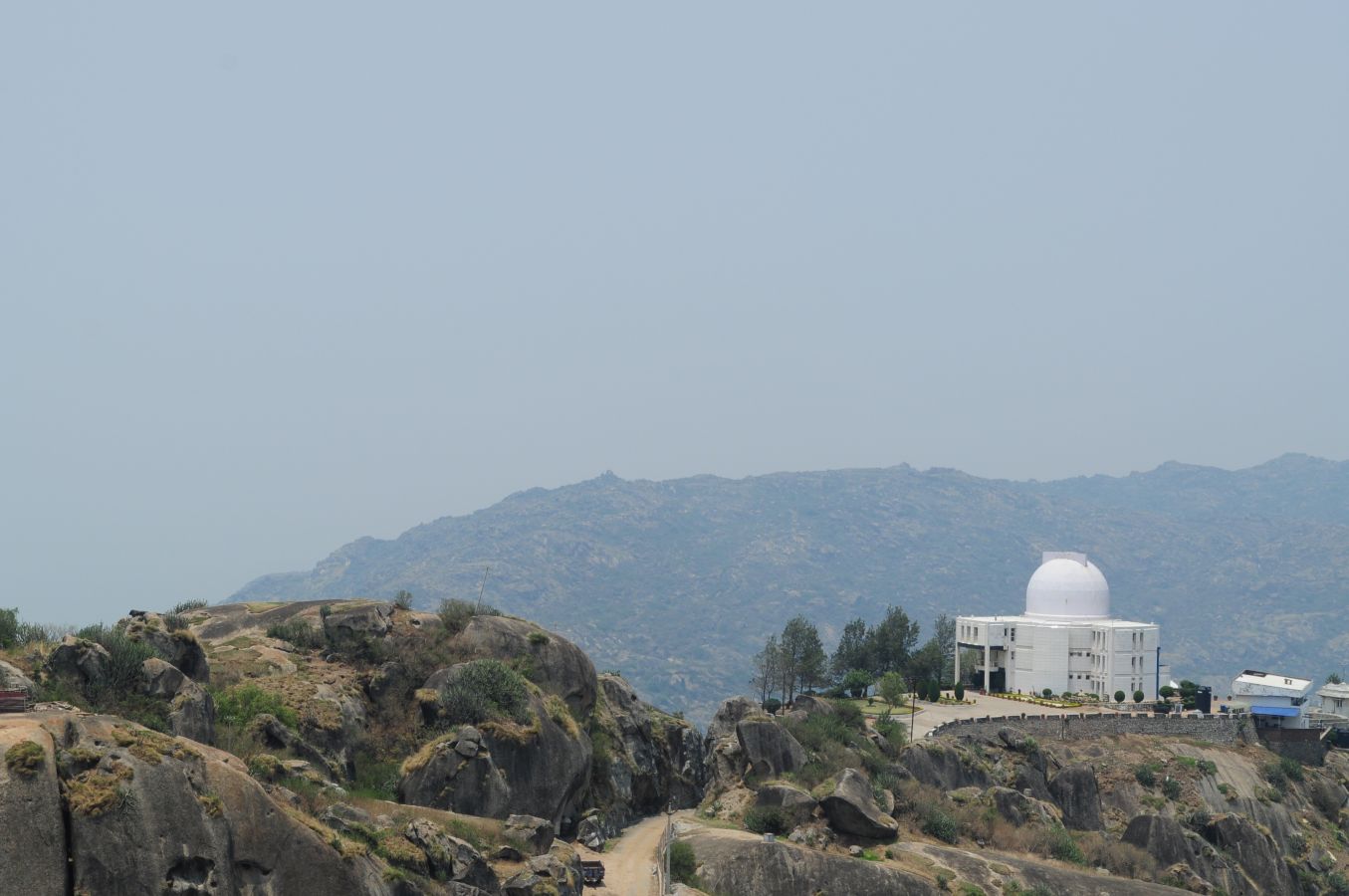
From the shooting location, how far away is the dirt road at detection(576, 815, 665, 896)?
57.5 metres

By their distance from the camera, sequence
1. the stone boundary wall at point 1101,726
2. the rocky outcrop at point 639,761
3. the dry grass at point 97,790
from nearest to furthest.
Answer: the dry grass at point 97,790
the rocky outcrop at point 639,761
the stone boundary wall at point 1101,726

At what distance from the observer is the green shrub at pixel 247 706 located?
56594mm

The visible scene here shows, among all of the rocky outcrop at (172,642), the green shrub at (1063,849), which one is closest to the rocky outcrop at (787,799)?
the green shrub at (1063,849)

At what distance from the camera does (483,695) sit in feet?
211

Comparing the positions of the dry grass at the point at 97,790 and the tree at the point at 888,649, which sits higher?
the dry grass at the point at 97,790

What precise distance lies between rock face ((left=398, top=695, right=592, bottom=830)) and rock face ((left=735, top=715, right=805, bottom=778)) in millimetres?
14069

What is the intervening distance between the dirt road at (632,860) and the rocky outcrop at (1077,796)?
37.5 m

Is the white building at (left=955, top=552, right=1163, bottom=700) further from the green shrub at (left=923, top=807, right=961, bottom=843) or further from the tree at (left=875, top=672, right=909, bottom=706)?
the green shrub at (left=923, top=807, right=961, bottom=843)

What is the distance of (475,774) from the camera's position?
198 feet

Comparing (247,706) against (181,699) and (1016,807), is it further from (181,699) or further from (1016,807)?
(1016,807)

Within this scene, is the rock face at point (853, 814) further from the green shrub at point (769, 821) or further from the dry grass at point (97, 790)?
the dry grass at point (97, 790)

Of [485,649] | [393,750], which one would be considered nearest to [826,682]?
[485,649]

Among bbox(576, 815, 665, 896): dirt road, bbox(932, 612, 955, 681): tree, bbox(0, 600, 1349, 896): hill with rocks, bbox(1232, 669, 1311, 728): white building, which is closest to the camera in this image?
bbox(0, 600, 1349, 896): hill with rocks

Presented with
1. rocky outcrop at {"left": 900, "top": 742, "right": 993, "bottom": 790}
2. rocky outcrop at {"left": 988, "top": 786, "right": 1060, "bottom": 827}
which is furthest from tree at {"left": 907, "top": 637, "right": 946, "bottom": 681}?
rocky outcrop at {"left": 988, "top": 786, "right": 1060, "bottom": 827}
